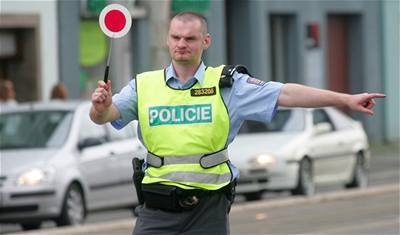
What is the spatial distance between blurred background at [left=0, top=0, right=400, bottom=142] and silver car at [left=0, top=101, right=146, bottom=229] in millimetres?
5492

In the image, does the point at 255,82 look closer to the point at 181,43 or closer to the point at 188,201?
the point at 181,43

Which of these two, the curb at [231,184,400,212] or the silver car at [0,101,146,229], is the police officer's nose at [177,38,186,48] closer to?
the silver car at [0,101,146,229]

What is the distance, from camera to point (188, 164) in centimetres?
681

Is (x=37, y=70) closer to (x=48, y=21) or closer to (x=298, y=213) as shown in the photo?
(x=48, y=21)

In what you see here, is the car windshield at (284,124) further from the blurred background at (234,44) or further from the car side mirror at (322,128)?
A: the blurred background at (234,44)

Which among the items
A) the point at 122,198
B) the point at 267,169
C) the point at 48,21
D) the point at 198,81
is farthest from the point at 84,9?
the point at 198,81

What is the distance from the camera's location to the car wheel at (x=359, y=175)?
2189cm

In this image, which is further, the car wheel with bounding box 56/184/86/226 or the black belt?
the car wheel with bounding box 56/184/86/226

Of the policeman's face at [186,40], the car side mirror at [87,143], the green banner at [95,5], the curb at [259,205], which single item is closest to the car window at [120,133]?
the car side mirror at [87,143]

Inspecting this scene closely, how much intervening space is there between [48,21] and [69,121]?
11589 millimetres

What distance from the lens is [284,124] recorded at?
829 inches

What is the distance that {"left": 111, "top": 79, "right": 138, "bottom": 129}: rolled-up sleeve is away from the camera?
6.91 metres

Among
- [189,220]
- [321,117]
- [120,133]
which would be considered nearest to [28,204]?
[120,133]

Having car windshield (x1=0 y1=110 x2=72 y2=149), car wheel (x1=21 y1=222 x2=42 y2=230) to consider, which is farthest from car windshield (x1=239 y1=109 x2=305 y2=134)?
car wheel (x1=21 y1=222 x2=42 y2=230)
